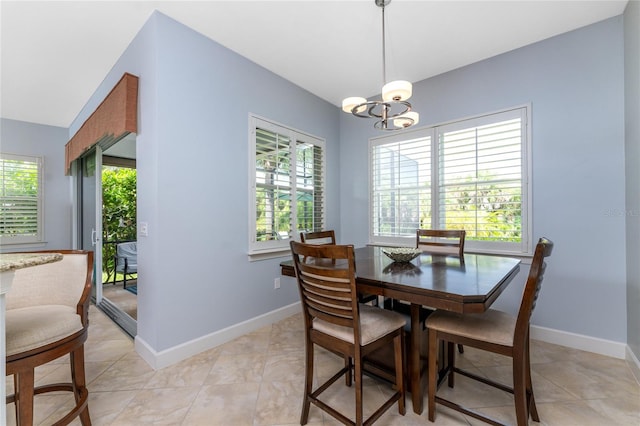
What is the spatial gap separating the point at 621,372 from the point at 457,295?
75.3 inches

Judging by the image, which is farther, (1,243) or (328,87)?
(1,243)

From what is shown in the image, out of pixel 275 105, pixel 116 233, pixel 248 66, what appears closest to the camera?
pixel 248 66

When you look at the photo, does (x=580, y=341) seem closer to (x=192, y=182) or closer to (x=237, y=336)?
(x=237, y=336)

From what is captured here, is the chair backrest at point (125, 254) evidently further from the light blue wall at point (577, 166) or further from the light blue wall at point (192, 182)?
the light blue wall at point (577, 166)

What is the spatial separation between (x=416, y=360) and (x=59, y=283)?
206 centimetres

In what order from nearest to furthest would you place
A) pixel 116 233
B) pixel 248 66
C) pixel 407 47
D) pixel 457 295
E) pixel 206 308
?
pixel 457 295
pixel 206 308
pixel 407 47
pixel 248 66
pixel 116 233

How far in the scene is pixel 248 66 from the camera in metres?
2.73

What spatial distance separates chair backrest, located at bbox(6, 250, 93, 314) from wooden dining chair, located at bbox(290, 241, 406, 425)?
3.88ft

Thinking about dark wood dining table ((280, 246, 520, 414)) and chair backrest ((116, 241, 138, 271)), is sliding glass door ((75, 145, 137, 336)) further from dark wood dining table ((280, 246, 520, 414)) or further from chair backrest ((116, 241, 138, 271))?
dark wood dining table ((280, 246, 520, 414))

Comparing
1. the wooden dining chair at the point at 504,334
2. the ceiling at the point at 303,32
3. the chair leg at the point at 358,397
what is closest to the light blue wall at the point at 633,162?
the ceiling at the point at 303,32

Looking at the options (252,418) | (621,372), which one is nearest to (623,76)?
(621,372)

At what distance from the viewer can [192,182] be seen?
2264 millimetres

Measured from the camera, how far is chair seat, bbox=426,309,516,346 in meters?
1.34

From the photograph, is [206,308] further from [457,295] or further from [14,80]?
[14,80]
